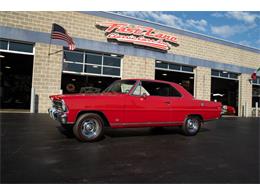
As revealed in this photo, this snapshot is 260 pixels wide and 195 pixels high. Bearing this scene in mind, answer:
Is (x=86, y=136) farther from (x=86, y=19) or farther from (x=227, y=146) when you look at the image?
(x=86, y=19)

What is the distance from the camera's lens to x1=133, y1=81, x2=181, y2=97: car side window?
725 centimetres

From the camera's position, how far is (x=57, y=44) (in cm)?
1505

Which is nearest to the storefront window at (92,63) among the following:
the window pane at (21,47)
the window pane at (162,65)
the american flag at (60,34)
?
the american flag at (60,34)

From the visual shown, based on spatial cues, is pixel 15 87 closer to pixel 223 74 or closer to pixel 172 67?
pixel 172 67

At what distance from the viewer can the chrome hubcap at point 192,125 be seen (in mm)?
8188

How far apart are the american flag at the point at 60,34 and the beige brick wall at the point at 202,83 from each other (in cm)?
1152

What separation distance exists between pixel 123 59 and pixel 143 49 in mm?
1803

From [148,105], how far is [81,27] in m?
10.5

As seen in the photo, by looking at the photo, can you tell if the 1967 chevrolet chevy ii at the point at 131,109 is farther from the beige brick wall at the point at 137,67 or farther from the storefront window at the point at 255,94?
the storefront window at the point at 255,94

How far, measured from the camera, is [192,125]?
8273 mm

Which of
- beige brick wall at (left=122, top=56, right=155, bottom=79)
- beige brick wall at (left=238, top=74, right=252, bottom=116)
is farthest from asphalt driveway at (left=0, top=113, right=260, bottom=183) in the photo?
beige brick wall at (left=238, top=74, right=252, bottom=116)

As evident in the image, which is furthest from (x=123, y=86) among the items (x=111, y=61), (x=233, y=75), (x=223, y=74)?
(x=233, y=75)

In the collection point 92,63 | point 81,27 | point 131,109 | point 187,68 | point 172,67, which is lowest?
point 131,109

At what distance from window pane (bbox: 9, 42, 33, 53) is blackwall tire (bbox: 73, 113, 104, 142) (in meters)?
10.2
